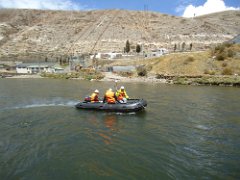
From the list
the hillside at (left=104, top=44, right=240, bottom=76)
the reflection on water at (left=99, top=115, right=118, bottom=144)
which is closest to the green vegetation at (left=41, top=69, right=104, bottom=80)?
the hillside at (left=104, top=44, right=240, bottom=76)

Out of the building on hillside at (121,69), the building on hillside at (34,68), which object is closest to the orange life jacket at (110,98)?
the building on hillside at (121,69)

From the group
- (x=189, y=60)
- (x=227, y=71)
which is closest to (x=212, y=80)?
(x=227, y=71)

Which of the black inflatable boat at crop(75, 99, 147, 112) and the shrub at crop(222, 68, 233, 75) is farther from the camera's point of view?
the shrub at crop(222, 68, 233, 75)

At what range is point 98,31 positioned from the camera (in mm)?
141625

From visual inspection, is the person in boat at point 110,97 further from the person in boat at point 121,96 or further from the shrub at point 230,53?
the shrub at point 230,53

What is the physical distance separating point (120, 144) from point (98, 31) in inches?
5176

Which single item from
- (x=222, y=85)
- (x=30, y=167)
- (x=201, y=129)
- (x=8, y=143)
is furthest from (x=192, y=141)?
(x=222, y=85)

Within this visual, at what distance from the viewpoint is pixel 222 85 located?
45.7 m

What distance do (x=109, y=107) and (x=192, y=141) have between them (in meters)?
8.57

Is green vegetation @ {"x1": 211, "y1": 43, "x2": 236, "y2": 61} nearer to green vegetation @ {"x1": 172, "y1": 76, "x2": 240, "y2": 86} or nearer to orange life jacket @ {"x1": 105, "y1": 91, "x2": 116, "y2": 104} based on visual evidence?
green vegetation @ {"x1": 172, "y1": 76, "x2": 240, "y2": 86}

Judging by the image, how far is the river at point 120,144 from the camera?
1169 cm

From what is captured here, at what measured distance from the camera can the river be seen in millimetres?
11688

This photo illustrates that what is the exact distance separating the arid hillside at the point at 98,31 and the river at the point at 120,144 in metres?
99.6

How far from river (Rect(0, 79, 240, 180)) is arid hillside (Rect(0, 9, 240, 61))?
99.6 metres
